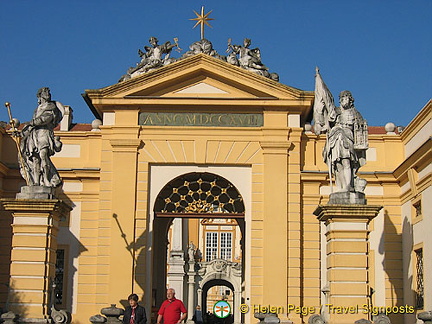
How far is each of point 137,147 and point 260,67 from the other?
456 centimetres

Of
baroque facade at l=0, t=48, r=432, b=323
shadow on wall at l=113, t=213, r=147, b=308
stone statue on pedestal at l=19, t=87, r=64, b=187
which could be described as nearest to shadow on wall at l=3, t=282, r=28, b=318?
stone statue on pedestal at l=19, t=87, r=64, b=187

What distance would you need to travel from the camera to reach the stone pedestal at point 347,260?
57.6 ft

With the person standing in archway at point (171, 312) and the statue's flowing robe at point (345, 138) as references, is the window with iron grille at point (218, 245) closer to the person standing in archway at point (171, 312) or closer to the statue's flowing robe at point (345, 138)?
the statue's flowing robe at point (345, 138)

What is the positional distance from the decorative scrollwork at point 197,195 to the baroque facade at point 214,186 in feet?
0.15

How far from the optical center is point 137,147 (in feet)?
81.2

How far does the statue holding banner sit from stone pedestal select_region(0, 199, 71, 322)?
6.25m

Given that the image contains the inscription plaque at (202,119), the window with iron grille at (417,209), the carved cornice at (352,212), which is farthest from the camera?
the inscription plaque at (202,119)

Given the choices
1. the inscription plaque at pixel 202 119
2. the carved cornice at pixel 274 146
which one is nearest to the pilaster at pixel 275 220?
the carved cornice at pixel 274 146

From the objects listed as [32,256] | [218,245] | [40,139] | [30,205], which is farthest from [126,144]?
[218,245]

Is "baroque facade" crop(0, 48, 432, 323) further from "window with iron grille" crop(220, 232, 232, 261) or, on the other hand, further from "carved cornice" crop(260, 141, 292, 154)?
"window with iron grille" crop(220, 232, 232, 261)

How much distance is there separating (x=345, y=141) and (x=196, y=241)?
4322cm

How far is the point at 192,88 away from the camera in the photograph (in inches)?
987

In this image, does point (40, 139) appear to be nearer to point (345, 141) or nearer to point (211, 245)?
point (345, 141)

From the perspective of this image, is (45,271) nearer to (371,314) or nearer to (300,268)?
(371,314)
